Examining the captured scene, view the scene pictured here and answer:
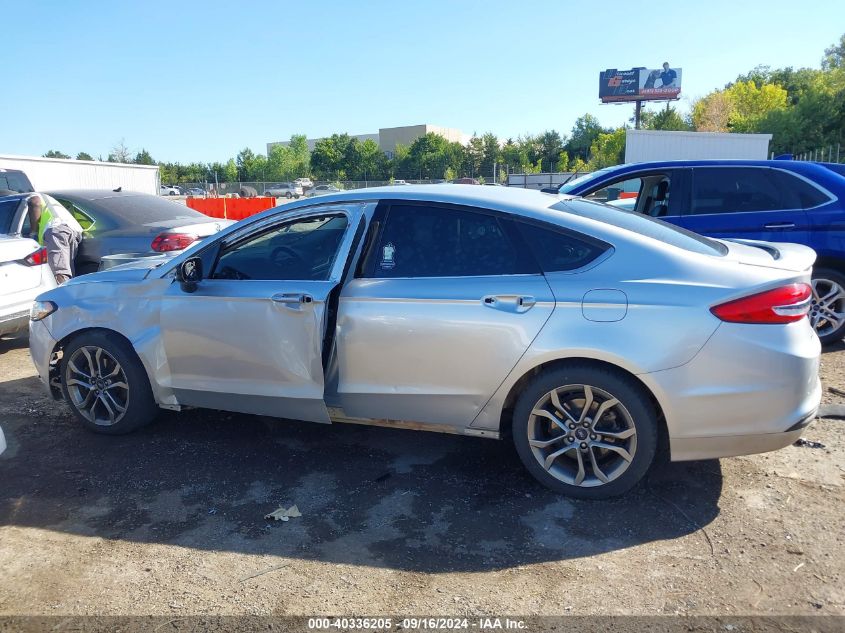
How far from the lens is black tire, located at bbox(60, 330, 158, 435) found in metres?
4.35

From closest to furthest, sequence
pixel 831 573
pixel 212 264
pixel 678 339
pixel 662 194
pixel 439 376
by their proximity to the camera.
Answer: pixel 831 573
pixel 678 339
pixel 439 376
pixel 212 264
pixel 662 194

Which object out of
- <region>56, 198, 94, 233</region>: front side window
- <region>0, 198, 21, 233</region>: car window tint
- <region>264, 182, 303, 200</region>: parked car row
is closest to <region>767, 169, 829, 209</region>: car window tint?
<region>56, 198, 94, 233</region>: front side window

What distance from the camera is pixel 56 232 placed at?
24.1 feet

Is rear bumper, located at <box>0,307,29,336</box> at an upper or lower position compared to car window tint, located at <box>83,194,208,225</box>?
lower

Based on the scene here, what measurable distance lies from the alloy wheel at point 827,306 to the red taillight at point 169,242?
6785 millimetres

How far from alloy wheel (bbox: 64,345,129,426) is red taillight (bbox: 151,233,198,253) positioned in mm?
3345

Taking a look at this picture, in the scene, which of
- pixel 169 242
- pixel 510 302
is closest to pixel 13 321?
pixel 169 242

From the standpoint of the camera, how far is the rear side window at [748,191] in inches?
241

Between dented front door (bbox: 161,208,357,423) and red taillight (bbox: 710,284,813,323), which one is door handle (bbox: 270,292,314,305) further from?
red taillight (bbox: 710,284,813,323)

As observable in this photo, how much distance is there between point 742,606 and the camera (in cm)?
264

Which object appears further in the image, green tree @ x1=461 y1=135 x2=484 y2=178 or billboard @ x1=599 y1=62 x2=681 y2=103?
green tree @ x1=461 y1=135 x2=484 y2=178

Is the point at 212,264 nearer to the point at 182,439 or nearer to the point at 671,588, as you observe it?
the point at 182,439

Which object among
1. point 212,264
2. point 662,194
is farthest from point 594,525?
point 662,194

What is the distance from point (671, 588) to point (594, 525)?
1.83 ft
